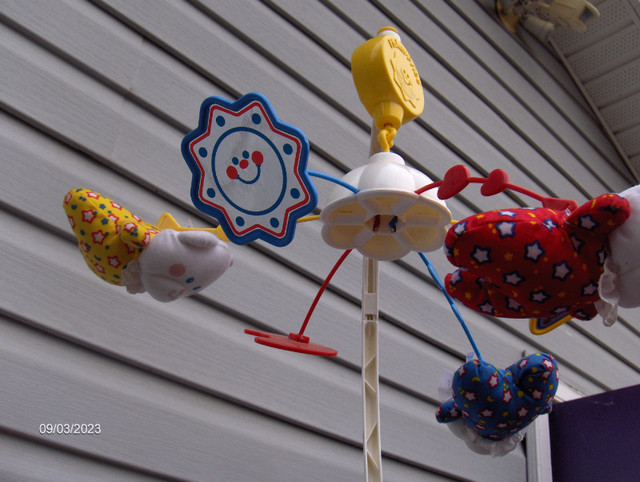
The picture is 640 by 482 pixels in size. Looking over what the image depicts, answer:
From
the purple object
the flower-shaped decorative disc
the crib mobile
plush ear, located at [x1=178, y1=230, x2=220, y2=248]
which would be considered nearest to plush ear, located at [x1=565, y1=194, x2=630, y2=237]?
the crib mobile

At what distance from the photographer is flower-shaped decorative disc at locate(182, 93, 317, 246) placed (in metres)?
0.60

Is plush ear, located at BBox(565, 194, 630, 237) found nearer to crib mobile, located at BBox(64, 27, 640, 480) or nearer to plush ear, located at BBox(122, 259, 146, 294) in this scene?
crib mobile, located at BBox(64, 27, 640, 480)

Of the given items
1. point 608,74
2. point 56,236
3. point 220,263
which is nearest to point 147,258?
point 220,263

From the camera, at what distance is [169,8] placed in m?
1.29

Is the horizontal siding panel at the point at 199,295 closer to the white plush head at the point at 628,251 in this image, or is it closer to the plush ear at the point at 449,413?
the plush ear at the point at 449,413

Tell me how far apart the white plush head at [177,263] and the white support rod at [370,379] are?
0.81 feet

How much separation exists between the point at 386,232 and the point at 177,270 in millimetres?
265

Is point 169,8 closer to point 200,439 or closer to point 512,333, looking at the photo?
point 200,439

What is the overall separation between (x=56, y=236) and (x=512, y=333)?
131 cm

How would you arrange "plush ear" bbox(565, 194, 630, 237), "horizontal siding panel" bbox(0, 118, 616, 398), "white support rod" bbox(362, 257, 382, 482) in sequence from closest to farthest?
"plush ear" bbox(565, 194, 630, 237) < "white support rod" bbox(362, 257, 382, 482) < "horizontal siding panel" bbox(0, 118, 616, 398)

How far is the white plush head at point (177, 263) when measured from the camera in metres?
0.69

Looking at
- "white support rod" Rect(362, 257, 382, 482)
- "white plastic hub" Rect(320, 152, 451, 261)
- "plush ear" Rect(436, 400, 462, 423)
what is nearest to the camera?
"white plastic hub" Rect(320, 152, 451, 261)

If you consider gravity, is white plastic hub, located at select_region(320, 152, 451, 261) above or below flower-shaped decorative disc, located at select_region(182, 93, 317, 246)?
above

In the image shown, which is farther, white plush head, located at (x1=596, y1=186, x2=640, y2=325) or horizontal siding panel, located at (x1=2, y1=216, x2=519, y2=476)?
horizontal siding panel, located at (x1=2, y1=216, x2=519, y2=476)
